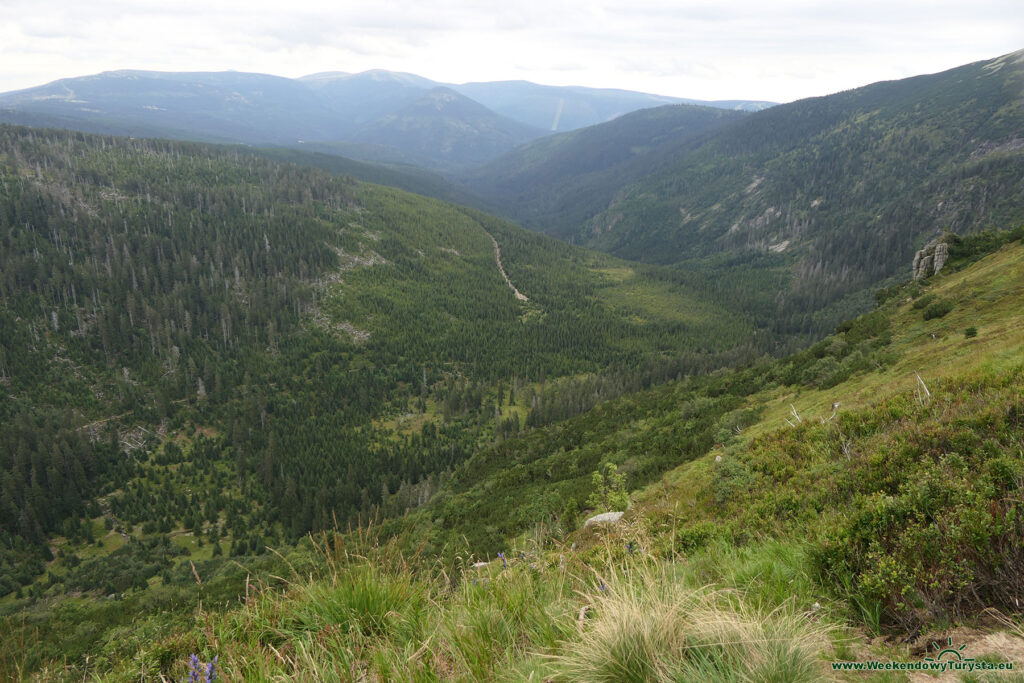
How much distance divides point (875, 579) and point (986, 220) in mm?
209956

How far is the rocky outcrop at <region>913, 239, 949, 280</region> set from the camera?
147 feet

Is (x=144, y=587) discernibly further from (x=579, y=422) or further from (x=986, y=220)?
(x=986, y=220)

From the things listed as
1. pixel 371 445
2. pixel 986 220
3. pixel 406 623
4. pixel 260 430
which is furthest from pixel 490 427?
pixel 986 220

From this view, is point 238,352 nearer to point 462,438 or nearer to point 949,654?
point 462,438

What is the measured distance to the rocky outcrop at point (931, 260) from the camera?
44.7m

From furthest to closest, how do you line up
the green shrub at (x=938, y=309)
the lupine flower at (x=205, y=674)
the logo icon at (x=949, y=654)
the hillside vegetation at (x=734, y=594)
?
the green shrub at (x=938, y=309) < the lupine flower at (x=205, y=674) < the hillside vegetation at (x=734, y=594) < the logo icon at (x=949, y=654)

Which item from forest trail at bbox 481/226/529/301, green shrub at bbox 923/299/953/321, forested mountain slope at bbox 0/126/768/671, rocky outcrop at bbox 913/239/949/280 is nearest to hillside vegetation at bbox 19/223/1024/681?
green shrub at bbox 923/299/953/321

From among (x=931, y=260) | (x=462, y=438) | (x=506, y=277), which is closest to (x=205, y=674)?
(x=931, y=260)

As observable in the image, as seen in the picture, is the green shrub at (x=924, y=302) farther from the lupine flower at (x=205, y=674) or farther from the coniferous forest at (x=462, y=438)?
the lupine flower at (x=205, y=674)

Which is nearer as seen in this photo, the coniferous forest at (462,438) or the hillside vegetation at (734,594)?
the hillside vegetation at (734,594)

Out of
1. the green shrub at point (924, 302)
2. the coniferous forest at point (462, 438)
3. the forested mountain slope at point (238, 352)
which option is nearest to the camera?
the coniferous forest at point (462, 438)

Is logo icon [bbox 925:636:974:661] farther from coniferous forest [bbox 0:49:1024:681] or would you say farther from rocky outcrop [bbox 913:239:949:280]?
rocky outcrop [bbox 913:239:949:280]

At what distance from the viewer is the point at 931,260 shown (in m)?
47.2


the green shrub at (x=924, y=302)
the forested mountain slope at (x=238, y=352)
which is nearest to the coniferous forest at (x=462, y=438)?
the green shrub at (x=924, y=302)
